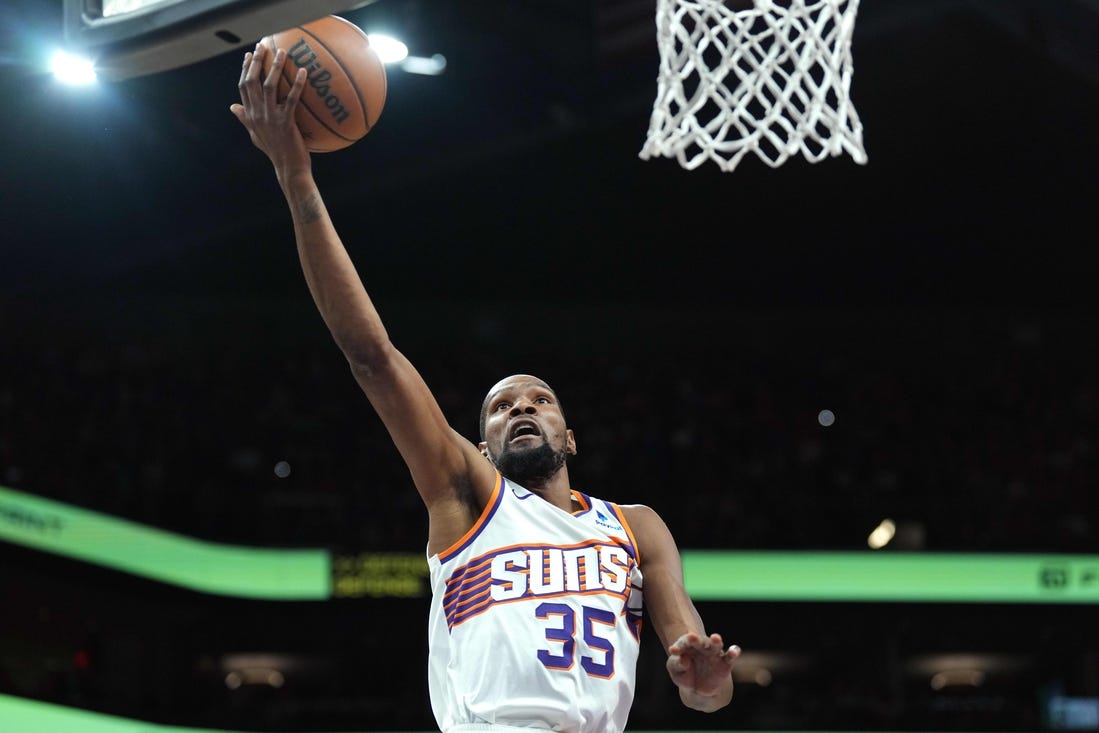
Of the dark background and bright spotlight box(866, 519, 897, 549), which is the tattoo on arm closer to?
the dark background

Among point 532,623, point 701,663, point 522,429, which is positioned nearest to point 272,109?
point 522,429

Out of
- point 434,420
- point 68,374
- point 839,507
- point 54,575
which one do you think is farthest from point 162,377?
point 434,420

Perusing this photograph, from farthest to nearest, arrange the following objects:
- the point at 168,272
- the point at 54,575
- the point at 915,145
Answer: the point at 168,272 < the point at 915,145 < the point at 54,575

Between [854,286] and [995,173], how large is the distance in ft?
8.11

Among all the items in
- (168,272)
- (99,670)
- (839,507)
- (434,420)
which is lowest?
(434,420)

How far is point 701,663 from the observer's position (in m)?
2.83

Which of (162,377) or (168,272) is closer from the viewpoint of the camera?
(162,377)

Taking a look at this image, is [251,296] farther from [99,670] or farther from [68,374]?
[99,670]

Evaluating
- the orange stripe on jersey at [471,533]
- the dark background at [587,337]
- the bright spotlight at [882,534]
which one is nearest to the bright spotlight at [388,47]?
the dark background at [587,337]

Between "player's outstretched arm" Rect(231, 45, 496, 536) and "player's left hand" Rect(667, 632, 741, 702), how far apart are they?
71 cm

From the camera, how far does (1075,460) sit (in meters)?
13.7

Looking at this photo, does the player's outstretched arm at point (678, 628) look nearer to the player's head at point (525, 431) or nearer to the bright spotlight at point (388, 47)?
the player's head at point (525, 431)

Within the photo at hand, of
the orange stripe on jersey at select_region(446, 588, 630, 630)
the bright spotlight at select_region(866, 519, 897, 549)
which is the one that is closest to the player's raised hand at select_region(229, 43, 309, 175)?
the orange stripe on jersey at select_region(446, 588, 630, 630)

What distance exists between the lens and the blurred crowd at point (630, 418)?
1221cm
